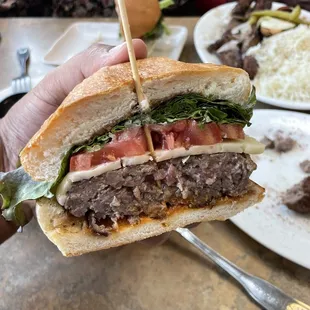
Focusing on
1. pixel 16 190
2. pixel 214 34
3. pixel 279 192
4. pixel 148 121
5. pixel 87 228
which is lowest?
pixel 279 192

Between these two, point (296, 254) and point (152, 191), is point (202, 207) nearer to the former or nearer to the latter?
point (152, 191)

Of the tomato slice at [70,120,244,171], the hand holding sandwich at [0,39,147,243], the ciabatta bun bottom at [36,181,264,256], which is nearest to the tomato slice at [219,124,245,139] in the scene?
the tomato slice at [70,120,244,171]

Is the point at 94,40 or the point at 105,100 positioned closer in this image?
the point at 105,100

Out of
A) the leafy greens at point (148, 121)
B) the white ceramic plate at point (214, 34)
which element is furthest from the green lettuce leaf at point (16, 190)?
the white ceramic plate at point (214, 34)

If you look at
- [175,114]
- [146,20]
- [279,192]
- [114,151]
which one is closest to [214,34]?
[146,20]

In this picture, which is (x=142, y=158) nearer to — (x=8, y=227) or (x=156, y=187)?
(x=156, y=187)

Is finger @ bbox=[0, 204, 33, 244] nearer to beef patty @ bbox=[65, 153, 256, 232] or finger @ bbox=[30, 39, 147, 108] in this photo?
beef patty @ bbox=[65, 153, 256, 232]
